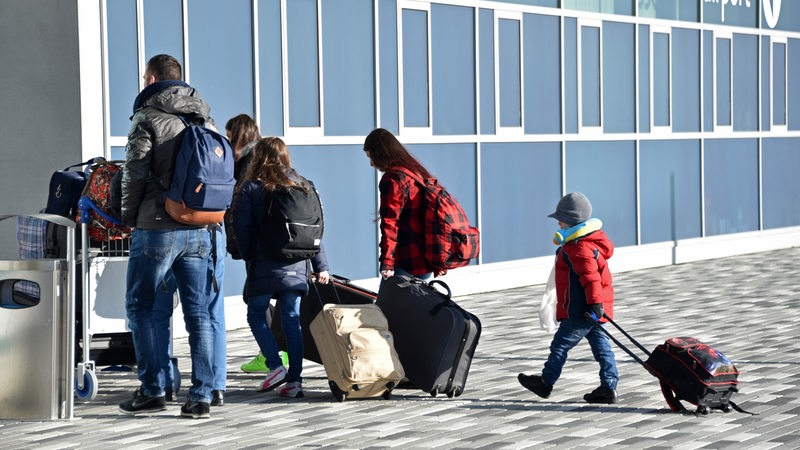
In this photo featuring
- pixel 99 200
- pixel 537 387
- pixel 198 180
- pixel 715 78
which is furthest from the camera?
pixel 715 78

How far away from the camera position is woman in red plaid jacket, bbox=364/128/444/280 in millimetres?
8773

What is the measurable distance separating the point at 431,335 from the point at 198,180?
5.68 feet

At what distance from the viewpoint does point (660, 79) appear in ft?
63.7

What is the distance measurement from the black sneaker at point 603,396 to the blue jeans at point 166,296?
7.00 ft

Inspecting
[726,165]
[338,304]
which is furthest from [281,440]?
[726,165]

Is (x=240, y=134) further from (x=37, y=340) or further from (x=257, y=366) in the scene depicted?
(x=37, y=340)

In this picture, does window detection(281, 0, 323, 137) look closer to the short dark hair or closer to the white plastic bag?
the white plastic bag

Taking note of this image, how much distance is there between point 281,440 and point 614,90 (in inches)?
468

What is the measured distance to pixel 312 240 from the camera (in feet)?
28.7

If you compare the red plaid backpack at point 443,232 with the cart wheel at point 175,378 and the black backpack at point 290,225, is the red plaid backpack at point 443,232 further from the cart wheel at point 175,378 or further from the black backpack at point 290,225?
the cart wheel at point 175,378

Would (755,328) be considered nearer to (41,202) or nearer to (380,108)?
(380,108)

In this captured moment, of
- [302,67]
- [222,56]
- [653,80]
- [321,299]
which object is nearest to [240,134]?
[321,299]

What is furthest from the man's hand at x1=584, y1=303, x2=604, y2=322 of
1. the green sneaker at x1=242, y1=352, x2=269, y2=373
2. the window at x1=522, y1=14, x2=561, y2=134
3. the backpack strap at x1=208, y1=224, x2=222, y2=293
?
the window at x1=522, y1=14, x2=561, y2=134

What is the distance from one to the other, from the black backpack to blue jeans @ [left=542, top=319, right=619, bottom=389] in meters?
1.52
